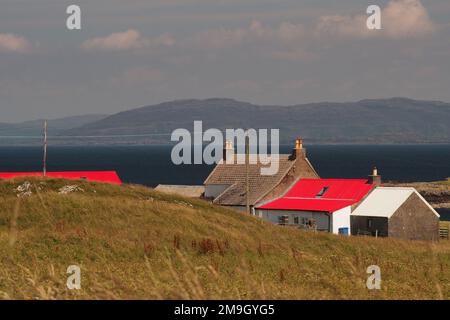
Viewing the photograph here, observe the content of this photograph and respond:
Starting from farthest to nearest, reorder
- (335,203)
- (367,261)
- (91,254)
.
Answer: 1. (335,203)
2. (367,261)
3. (91,254)

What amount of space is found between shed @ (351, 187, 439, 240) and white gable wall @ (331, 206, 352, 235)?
49 cm

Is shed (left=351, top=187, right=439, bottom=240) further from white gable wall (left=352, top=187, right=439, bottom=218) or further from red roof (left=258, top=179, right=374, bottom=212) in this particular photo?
red roof (left=258, top=179, right=374, bottom=212)

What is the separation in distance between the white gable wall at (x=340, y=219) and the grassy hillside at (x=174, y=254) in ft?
57.7

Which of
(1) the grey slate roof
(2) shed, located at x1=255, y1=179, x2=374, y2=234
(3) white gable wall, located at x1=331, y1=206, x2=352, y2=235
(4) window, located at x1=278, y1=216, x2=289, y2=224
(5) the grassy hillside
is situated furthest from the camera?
(1) the grey slate roof

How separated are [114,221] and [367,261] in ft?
43.5

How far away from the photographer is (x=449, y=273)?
86.9 feet

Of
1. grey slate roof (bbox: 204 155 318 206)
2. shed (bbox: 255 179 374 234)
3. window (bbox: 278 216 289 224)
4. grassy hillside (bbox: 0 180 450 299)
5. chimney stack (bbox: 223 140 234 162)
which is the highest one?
chimney stack (bbox: 223 140 234 162)

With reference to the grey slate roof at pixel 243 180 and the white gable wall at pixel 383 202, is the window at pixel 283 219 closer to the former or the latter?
the grey slate roof at pixel 243 180

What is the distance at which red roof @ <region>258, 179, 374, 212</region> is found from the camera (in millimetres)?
63281

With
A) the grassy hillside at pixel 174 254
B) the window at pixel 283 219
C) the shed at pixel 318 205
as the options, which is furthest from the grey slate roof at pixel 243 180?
the grassy hillside at pixel 174 254

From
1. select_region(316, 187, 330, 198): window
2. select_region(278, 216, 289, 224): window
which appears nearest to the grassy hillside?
select_region(278, 216, 289, 224): window

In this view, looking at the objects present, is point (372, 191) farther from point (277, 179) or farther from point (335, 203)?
point (277, 179)

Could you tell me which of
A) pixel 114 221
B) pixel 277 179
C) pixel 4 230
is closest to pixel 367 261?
pixel 114 221
